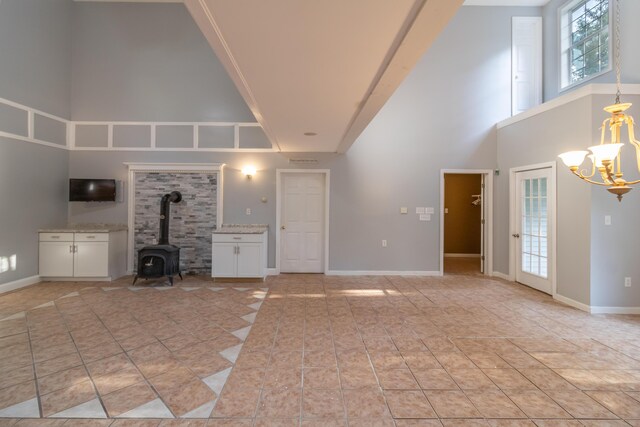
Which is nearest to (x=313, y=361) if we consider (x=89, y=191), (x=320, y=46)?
(x=320, y=46)

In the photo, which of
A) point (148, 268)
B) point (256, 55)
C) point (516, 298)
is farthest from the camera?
point (148, 268)

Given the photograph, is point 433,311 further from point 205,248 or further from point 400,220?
point 205,248

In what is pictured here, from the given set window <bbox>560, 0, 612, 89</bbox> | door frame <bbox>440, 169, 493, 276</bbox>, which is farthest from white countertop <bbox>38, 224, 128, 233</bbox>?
window <bbox>560, 0, 612, 89</bbox>

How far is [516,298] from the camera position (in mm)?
4418

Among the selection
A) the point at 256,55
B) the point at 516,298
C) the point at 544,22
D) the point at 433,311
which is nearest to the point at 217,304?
the point at 433,311

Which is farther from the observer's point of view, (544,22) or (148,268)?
(544,22)

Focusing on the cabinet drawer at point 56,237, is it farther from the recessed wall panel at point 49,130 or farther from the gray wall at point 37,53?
the gray wall at point 37,53

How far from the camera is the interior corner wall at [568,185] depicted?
12.7 feet

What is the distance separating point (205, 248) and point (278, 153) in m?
2.34

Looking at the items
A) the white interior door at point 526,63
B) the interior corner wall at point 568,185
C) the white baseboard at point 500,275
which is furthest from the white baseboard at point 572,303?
the white interior door at point 526,63

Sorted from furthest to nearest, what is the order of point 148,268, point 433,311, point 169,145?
point 169,145 < point 148,268 < point 433,311

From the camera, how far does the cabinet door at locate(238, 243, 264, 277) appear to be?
205 inches

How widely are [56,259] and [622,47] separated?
31.5 ft

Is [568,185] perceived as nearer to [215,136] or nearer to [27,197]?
[215,136]
